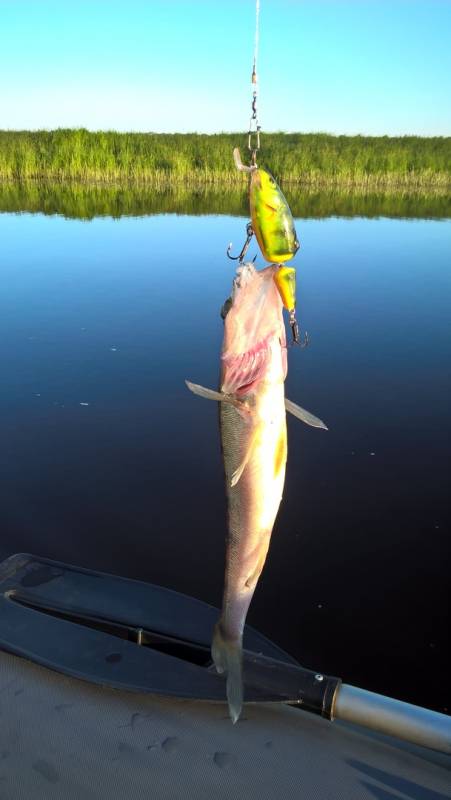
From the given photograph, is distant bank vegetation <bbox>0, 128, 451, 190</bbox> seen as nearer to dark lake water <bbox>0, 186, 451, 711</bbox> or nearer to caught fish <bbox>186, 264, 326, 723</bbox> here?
dark lake water <bbox>0, 186, 451, 711</bbox>

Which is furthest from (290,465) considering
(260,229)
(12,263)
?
(12,263)

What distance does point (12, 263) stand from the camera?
41.9 feet

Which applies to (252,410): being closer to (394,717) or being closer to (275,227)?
(275,227)

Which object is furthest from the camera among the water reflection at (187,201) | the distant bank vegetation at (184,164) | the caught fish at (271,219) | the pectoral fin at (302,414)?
the distant bank vegetation at (184,164)

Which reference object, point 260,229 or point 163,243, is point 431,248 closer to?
point 163,243

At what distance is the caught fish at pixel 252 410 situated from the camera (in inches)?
60.6

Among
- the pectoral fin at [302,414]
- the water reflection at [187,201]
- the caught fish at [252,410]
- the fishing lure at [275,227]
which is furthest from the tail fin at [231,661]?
the water reflection at [187,201]

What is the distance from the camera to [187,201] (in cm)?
2303

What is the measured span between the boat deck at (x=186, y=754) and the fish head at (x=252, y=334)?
4.16 ft

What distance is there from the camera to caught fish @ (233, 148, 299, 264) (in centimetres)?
147

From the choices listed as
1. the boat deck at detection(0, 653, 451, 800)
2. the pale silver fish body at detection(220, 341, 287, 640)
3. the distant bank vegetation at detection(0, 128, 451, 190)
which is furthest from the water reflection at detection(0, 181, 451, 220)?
the pale silver fish body at detection(220, 341, 287, 640)

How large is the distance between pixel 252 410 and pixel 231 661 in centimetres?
81

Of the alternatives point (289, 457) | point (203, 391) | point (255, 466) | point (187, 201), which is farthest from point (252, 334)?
point (187, 201)

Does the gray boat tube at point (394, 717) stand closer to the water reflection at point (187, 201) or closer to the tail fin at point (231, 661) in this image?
the tail fin at point (231, 661)
